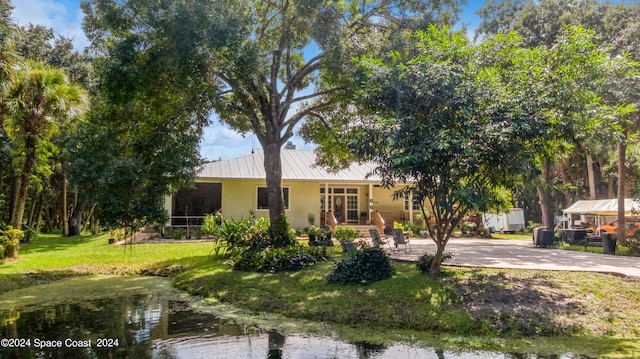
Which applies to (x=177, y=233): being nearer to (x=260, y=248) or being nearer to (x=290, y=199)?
(x=290, y=199)

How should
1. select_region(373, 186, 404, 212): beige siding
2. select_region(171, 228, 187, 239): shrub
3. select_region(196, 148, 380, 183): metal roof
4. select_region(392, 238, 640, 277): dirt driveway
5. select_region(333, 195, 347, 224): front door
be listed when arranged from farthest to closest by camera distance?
select_region(373, 186, 404, 212): beige siding < select_region(333, 195, 347, 224): front door < select_region(196, 148, 380, 183): metal roof < select_region(171, 228, 187, 239): shrub < select_region(392, 238, 640, 277): dirt driveway

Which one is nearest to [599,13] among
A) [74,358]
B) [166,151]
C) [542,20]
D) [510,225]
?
[542,20]

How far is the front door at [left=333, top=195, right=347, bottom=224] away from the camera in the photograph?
2462 cm

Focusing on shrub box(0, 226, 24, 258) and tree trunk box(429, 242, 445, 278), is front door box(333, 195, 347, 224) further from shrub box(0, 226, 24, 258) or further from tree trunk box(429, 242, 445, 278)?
shrub box(0, 226, 24, 258)

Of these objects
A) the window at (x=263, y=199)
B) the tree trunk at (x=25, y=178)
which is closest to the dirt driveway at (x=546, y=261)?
the window at (x=263, y=199)

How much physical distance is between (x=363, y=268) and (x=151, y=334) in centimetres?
472

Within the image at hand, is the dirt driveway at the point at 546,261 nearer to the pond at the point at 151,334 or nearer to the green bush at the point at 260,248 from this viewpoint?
the green bush at the point at 260,248

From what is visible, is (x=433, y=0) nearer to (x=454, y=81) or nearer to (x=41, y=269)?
(x=454, y=81)

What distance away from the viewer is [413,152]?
25.8ft

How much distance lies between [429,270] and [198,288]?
5841 mm

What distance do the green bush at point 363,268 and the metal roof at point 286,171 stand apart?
1070 centimetres

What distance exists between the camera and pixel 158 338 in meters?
6.87

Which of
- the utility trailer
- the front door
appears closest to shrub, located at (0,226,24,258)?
the front door

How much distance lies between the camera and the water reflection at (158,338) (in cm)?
609
